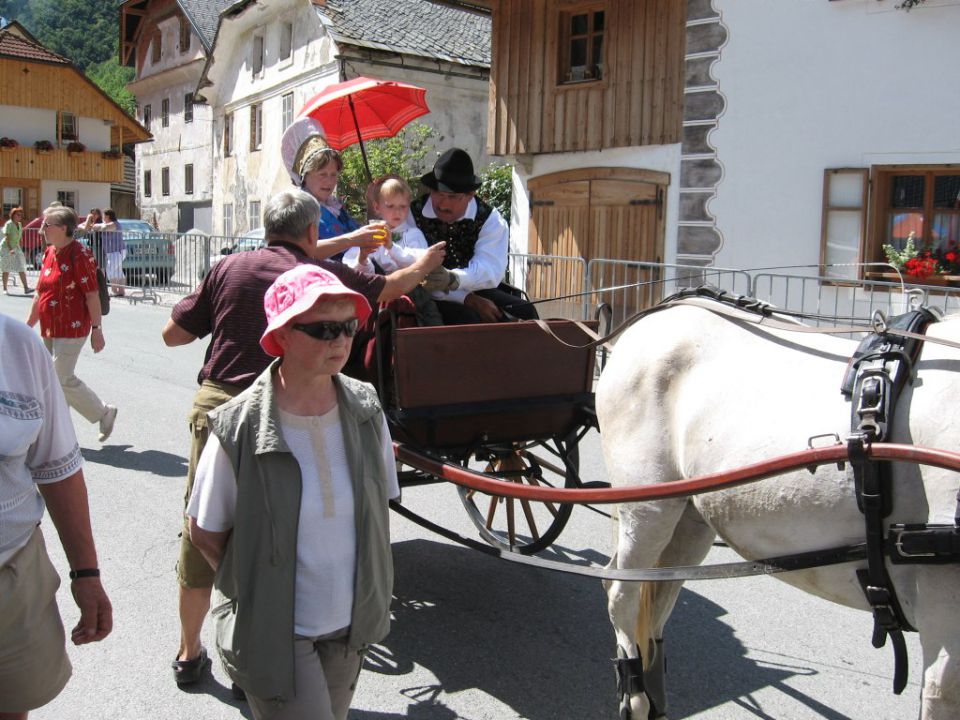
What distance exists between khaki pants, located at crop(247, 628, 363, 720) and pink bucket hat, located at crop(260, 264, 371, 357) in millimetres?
805

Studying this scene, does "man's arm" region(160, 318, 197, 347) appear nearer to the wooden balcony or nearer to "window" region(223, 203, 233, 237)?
"window" region(223, 203, 233, 237)

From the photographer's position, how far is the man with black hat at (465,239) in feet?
15.3

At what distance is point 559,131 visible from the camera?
14391 millimetres

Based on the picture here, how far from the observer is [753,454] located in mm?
2873

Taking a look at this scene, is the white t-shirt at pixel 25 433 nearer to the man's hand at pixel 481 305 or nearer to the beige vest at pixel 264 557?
the beige vest at pixel 264 557

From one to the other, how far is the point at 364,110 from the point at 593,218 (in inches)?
339

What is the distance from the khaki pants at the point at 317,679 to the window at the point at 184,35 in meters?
38.4

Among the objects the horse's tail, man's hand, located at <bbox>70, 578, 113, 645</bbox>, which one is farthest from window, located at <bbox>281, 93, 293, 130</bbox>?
man's hand, located at <bbox>70, 578, 113, 645</bbox>

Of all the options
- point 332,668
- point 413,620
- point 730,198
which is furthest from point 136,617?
point 730,198

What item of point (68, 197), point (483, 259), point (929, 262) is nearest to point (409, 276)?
point (483, 259)

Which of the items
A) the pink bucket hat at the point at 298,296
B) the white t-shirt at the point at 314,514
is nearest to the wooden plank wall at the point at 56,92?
the pink bucket hat at the point at 298,296

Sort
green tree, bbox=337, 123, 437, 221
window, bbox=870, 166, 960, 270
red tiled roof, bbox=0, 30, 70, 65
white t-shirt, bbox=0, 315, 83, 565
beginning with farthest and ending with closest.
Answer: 1. red tiled roof, bbox=0, 30, 70, 65
2. green tree, bbox=337, 123, 437, 221
3. window, bbox=870, 166, 960, 270
4. white t-shirt, bbox=0, 315, 83, 565

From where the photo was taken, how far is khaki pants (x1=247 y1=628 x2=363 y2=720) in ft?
7.98

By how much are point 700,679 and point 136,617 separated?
8.52 feet
